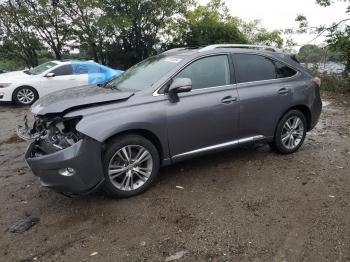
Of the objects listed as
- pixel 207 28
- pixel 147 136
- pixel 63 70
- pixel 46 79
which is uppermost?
pixel 207 28

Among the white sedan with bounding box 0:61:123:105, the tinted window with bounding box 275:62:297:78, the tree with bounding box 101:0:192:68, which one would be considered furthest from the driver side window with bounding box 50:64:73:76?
the tinted window with bounding box 275:62:297:78

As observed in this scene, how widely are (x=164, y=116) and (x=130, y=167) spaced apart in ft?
2.35

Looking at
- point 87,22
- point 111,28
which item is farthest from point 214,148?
point 87,22

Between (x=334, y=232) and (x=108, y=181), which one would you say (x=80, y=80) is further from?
(x=334, y=232)

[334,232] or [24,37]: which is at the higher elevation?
[24,37]

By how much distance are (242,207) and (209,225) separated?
0.55 meters

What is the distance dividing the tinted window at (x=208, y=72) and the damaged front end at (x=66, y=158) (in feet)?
4.83

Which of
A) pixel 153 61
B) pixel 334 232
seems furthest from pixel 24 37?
pixel 334 232

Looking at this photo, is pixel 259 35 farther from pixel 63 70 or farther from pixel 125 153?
pixel 125 153

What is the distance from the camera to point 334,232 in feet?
11.3

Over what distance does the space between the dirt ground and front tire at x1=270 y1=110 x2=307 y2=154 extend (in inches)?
7.4

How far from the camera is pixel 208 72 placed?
4.66 m

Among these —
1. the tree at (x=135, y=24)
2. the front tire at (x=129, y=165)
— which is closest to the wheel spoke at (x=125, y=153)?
the front tire at (x=129, y=165)

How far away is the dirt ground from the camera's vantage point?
320 cm
